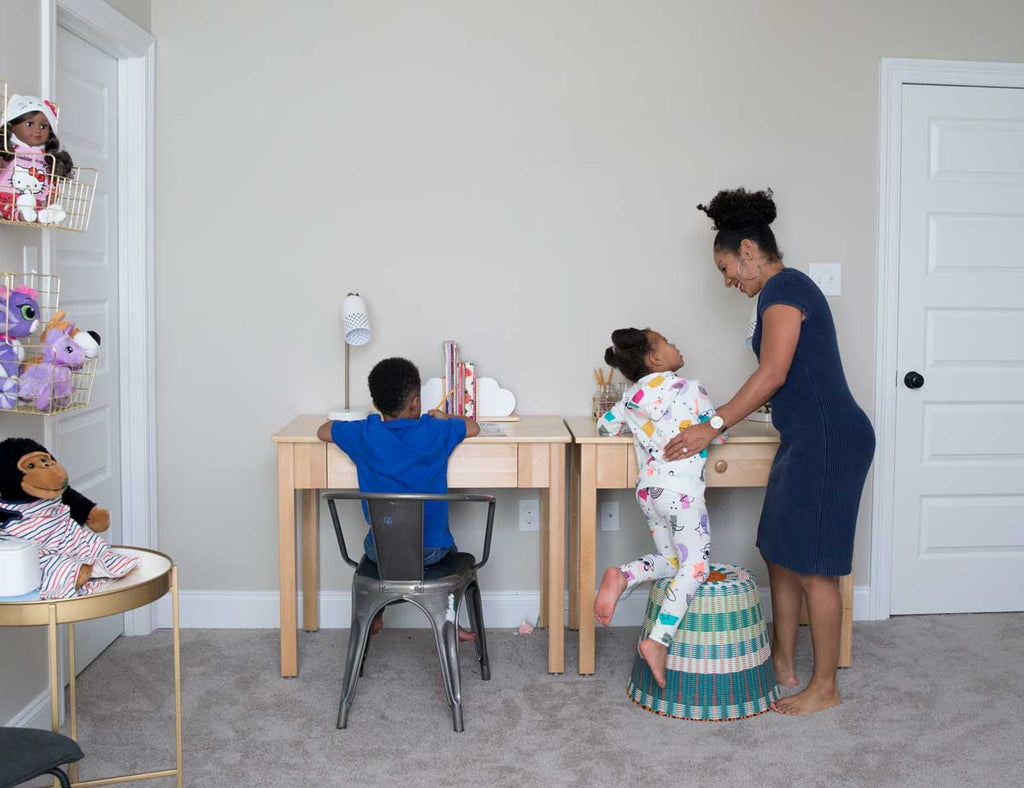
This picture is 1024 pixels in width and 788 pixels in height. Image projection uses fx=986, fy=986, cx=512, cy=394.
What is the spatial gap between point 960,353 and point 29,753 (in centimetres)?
315

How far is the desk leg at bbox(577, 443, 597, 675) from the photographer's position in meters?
3.01

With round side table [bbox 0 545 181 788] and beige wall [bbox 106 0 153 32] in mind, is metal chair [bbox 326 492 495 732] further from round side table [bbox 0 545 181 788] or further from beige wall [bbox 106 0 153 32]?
beige wall [bbox 106 0 153 32]

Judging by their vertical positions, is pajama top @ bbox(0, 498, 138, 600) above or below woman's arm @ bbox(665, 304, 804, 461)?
below

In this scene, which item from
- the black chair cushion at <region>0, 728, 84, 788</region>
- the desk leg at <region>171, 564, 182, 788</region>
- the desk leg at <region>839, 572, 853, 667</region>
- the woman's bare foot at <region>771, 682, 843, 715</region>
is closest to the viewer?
the black chair cushion at <region>0, 728, 84, 788</region>

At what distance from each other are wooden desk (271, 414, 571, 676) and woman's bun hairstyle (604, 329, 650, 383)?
0.28m

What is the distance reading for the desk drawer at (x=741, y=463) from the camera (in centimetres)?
303

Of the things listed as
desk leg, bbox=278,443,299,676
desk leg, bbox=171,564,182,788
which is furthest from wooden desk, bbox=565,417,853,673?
desk leg, bbox=171,564,182,788

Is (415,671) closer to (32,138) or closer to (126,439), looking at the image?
(126,439)

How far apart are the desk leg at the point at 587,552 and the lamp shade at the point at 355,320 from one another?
0.82 meters

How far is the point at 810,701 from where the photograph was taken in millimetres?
2754

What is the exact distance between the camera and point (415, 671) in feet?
10.00

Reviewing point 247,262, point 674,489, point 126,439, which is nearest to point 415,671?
point 674,489

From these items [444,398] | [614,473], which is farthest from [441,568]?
[444,398]

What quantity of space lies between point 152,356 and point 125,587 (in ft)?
5.22
